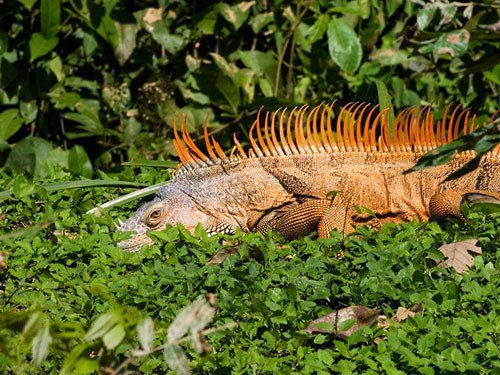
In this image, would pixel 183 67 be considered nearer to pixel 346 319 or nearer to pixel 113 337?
pixel 346 319

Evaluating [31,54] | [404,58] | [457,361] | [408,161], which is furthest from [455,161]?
[31,54]

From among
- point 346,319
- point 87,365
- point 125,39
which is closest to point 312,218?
point 346,319

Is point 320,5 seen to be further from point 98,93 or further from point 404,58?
point 98,93

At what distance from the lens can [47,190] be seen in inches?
245

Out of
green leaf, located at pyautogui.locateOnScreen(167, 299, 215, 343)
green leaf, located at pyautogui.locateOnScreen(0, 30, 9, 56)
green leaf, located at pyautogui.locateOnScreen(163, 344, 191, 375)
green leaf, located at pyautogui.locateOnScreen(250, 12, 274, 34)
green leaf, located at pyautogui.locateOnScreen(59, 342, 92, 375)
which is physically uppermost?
green leaf, located at pyautogui.locateOnScreen(167, 299, 215, 343)

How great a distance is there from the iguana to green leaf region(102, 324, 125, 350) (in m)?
2.95

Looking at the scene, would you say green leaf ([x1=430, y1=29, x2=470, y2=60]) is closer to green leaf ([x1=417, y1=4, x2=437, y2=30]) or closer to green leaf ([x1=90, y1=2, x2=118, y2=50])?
green leaf ([x1=417, y1=4, x2=437, y2=30])

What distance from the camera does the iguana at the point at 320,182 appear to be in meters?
6.01

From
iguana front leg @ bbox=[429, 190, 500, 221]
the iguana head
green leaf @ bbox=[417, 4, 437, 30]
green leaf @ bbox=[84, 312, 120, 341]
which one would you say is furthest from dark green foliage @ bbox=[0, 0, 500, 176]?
green leaf @ bbox=[84, 312, 120, 341]

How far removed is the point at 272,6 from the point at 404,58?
1.19 meters

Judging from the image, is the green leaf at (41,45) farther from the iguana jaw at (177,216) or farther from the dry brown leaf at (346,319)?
the dry brown leaf at (346,319)

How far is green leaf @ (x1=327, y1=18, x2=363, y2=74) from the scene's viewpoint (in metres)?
8.23

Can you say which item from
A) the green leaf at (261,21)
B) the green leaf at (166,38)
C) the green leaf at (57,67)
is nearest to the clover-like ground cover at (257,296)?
the green leaf at (57,67)

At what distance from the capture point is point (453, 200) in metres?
5.83
